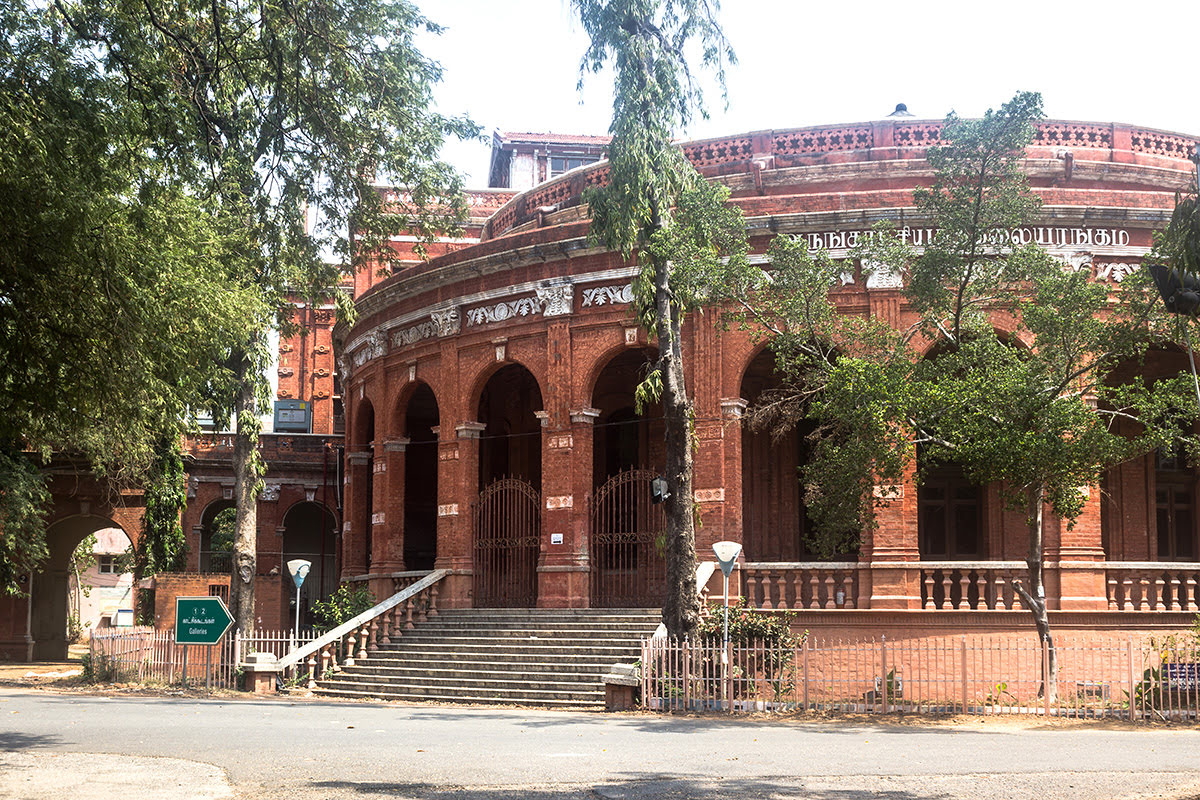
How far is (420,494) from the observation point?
3259cm

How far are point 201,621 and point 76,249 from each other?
1109 cm

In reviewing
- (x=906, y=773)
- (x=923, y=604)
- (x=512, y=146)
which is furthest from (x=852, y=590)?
(x=512, y=146)

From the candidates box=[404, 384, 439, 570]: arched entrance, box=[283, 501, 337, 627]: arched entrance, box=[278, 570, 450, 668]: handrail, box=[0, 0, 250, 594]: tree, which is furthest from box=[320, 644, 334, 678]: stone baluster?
box=[283, 501, 337, 627]: arched entrance

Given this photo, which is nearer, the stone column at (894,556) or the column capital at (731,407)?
the stone column at (894,556)

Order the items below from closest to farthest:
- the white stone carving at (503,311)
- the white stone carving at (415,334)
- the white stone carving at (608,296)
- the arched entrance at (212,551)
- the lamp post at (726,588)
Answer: the lamp post at (726,588) < the white stone carving at (608,296) < the white stone carving at (503,311) < the white stone carving at (415,334) < the arched entrance at (212,551)

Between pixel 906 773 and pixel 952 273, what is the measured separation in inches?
326

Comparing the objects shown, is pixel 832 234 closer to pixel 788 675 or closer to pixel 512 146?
pixel 788 675

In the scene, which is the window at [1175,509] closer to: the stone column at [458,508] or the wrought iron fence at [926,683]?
the wrought iron fence at [926,683]

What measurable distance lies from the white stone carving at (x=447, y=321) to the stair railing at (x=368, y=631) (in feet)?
15.4

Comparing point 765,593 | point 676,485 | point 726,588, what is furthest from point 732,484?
point 726,588

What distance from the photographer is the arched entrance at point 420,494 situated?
30.9 m

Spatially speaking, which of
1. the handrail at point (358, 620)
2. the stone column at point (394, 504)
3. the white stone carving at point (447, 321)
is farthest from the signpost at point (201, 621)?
the white stone carving at point (447, 321)

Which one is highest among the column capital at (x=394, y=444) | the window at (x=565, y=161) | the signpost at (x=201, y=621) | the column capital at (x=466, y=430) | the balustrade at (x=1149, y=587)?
the window at (x=565, y=161)

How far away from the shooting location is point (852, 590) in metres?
19.4
